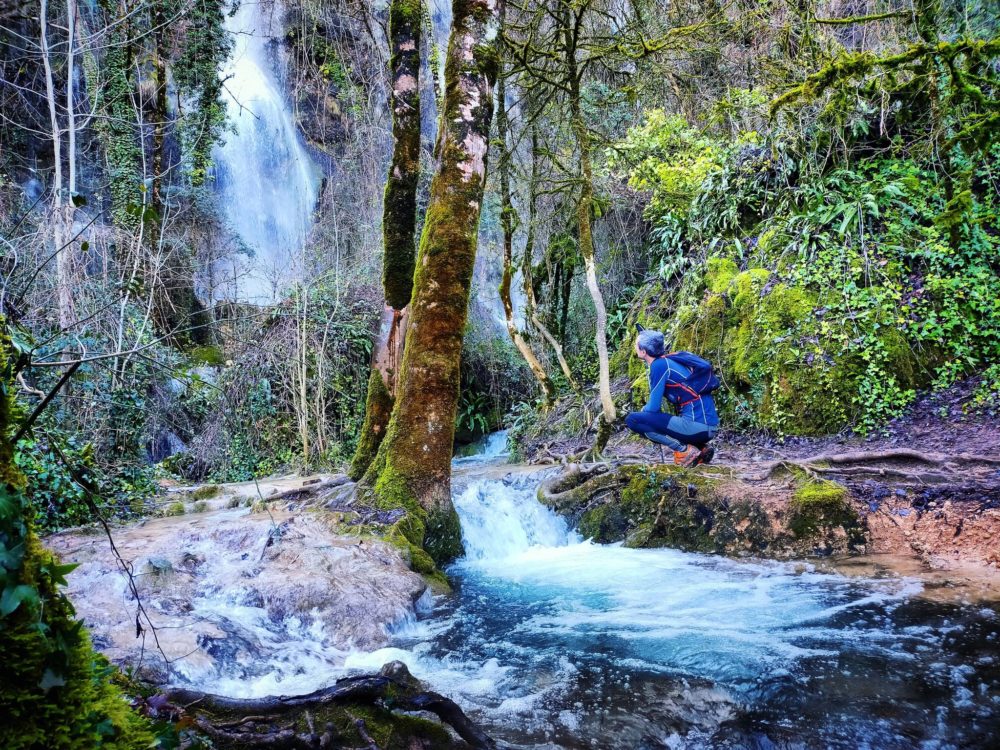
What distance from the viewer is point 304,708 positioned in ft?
7.38

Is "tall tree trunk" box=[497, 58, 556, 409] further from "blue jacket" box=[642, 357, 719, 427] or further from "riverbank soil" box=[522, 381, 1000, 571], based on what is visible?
"blue jacket" box=[642, 357, 719, 427]

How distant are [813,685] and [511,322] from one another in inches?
323

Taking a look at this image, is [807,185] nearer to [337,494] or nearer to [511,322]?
[511,322]

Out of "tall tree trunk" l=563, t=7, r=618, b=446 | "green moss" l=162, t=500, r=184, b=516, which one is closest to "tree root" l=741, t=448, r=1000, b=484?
"tall tree trunk" l=563, t=7, r=618, b=446

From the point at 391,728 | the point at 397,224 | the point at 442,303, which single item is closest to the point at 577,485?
the point at 442,303

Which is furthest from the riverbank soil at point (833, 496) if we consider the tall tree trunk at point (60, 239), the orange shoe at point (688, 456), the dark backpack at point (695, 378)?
the tall tree trunk at point (60, 239)

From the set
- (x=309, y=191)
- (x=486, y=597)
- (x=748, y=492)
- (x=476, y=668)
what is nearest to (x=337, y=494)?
(x=486, y=597)

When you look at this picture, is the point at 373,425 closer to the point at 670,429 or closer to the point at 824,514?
the point at 670,429

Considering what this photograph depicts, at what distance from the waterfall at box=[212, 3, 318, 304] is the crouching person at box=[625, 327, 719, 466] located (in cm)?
1294

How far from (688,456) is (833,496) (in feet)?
5.19

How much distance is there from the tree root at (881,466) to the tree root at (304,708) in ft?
16.5

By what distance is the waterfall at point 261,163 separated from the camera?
688 inches

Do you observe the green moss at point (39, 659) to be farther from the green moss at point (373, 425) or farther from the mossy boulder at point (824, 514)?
the green moss at point (373, 425)

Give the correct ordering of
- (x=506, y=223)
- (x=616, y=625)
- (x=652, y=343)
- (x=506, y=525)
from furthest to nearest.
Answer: (x=506, y=223) → (x=506, y=525) → (x=652, y=343) → (x=616, y=625)
